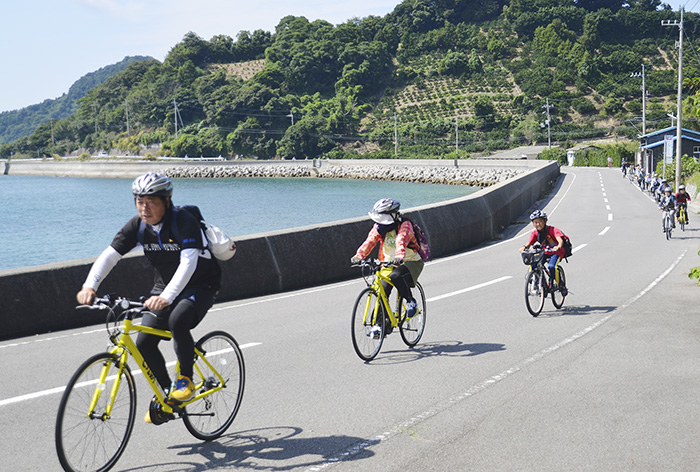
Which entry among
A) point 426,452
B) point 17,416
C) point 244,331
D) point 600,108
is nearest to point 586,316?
point 244,331

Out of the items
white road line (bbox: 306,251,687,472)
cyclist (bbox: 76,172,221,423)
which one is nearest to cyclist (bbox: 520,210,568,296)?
white road line (bbox: 306,251,687,472)

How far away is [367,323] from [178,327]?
10.4 feet

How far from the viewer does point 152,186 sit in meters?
4.65

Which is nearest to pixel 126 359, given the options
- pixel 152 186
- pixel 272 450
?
pixel 152 186

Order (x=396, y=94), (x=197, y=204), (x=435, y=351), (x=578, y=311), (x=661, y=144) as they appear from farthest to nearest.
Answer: (x=396, y=94) → (x=197, y=204) → (x=661, y=144) → (x=578, y=311) → (x=435, y=351)

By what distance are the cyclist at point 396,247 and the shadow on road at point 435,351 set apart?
0.34 meters

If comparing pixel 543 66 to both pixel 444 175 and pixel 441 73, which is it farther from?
pixel 444 175

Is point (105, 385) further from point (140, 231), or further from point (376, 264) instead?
point (376, 264)

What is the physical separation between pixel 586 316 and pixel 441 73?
17070cm

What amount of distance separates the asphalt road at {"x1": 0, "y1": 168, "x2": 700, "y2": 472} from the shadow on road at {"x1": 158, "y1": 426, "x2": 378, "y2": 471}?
0.05 ft

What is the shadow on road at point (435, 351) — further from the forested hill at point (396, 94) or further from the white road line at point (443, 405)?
the forested hill at point (396, 94)

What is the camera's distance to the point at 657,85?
146m

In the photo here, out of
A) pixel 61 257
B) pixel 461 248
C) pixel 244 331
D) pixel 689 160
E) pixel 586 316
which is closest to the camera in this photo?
pixel 244 331

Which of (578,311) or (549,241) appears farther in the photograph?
A: (549,241)
